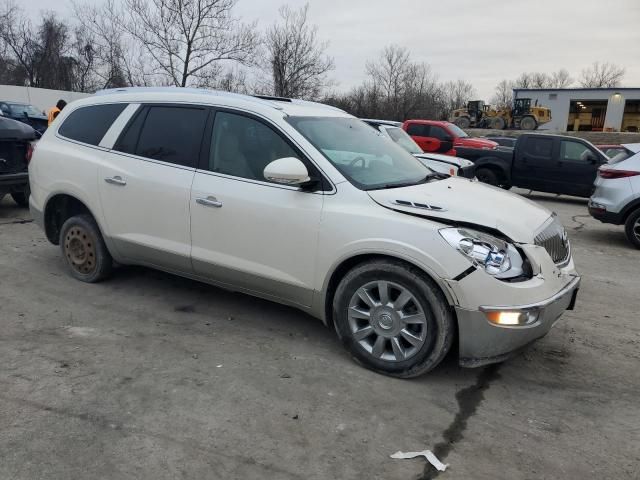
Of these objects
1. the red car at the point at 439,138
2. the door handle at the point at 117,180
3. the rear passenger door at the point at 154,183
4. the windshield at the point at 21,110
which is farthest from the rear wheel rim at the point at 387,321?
the windshield at the point at 21,110

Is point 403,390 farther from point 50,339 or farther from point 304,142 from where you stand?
point 50,339

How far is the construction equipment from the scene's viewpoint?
40.1m

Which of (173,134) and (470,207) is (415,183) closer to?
(470,207)

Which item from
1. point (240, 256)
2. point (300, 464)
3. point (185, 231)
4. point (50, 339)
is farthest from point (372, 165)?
point (50, 339)

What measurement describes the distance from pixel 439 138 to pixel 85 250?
42.9 ft

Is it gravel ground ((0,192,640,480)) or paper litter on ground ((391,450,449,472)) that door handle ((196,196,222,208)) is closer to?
gravel ground ((0,192,640,480))

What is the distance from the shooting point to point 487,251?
3.25m

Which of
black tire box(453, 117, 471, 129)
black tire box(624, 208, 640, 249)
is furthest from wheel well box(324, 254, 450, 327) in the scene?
black tire box(453, 117, 471, 129)

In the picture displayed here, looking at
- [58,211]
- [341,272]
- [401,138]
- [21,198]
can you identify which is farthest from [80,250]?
[401,138]

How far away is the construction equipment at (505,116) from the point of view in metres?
40.1

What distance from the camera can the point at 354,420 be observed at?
306 cm

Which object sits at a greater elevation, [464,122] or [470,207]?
[464,122]

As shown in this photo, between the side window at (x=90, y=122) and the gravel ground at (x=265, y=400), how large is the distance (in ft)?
4.73

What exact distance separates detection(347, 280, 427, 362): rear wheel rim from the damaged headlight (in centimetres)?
43
